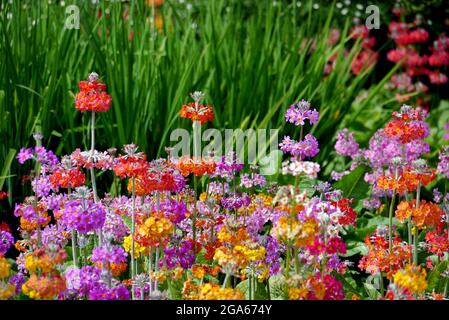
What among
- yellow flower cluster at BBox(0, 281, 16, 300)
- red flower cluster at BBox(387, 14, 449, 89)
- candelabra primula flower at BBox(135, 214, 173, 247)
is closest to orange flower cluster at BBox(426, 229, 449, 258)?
candelabra primula flower at BBox(135, 214, 173, 247)

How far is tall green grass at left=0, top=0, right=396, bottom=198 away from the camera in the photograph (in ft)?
10.9

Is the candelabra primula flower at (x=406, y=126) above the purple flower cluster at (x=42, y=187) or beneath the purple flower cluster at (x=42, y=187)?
above

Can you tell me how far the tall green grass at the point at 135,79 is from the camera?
3.32 m

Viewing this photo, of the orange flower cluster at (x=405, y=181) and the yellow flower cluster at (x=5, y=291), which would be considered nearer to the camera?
the yellow flower cluster at (x=5, y=291)

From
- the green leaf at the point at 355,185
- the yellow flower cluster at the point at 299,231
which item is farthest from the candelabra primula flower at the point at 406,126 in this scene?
the green leaf at the point at 355,185

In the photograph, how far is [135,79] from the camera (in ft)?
11.8

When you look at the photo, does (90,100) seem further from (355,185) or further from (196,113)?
(355,185)

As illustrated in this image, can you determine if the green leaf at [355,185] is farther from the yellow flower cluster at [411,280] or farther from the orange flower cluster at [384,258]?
the yellow flower cluster at [411,280]

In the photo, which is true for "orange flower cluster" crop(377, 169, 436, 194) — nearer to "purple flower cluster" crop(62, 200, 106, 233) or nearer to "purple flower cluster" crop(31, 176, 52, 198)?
"purple flower cluster" crop(62, 200, 106, 233)

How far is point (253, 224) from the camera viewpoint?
7.29 ft

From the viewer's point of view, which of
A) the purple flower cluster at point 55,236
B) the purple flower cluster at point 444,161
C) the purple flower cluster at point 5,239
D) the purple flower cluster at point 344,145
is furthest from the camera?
the purple flower cluster at point 344,145
